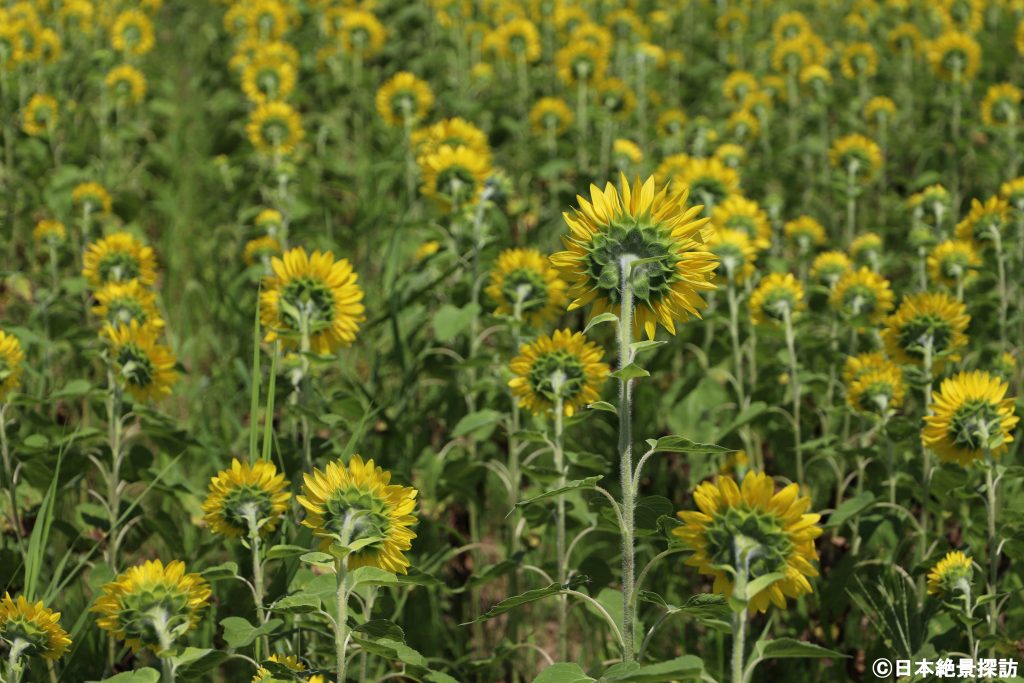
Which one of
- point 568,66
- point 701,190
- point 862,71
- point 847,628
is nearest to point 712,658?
point 847,628

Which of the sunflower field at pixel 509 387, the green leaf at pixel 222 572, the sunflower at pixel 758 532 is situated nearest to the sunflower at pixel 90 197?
the sunflower field at pixel 509 387

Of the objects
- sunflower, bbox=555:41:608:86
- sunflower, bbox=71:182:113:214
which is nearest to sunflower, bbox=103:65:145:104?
sunflower, bbox=71:182:113:214

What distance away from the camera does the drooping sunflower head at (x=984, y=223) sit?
361 centimetres

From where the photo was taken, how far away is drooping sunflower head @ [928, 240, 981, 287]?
3533mm

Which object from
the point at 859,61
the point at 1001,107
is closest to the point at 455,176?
the point at 1001,107

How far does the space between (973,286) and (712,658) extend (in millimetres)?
1850

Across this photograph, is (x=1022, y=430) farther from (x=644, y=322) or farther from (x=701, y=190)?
(x=644, y=322)

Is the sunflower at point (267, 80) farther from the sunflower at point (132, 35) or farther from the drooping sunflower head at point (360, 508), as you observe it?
the drooping sunflower head at point (360, 508)

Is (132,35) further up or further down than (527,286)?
further up

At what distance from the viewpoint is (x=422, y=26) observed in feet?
26.9

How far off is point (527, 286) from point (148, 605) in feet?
4.77

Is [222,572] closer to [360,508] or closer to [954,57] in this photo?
[360,508]

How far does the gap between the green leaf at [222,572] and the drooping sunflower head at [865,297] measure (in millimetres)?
2003

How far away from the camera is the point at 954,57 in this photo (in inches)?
225
